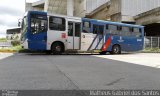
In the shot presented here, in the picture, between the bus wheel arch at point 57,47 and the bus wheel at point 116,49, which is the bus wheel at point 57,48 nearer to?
the bus wheel arch at point 57,47

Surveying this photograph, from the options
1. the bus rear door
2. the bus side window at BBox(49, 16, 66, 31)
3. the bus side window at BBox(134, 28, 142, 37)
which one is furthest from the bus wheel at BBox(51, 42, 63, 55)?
the bus side window at BBox(134, 28, 142, 37)

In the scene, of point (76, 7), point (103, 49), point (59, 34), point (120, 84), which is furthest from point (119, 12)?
point (120, 84)

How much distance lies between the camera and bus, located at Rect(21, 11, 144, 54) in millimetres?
21234

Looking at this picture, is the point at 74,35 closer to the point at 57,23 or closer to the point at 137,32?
the point at 57,23

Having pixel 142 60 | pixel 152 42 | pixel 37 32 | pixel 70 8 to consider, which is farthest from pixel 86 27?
pixel 70 8

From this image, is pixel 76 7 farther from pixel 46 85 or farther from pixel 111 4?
pixel 46 85

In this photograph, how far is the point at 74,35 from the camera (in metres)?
23.1

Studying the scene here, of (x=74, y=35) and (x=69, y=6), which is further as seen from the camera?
(x=69, y=6)

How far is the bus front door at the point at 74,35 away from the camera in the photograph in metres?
22.6

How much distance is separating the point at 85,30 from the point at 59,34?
100 inches

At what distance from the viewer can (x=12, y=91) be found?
6.34m

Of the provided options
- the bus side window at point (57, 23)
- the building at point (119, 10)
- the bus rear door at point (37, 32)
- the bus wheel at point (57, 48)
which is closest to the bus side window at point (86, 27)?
the bus side window at point (57, 23)

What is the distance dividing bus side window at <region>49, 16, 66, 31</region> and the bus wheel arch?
1.03 metres

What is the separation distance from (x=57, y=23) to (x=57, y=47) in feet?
5.69
